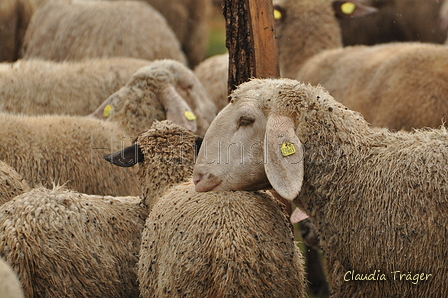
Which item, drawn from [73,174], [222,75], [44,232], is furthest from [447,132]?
[222,75]

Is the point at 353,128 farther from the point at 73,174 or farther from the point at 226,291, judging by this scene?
the point at 73,174

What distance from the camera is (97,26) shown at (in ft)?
21.8

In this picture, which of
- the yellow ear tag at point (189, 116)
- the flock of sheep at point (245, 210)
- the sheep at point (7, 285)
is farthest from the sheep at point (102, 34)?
the sheep at point (7, 285)

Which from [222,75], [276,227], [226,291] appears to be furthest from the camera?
[222,75]

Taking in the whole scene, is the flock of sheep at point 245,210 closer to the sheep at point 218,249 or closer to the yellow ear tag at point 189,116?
the sheep at point 218,249

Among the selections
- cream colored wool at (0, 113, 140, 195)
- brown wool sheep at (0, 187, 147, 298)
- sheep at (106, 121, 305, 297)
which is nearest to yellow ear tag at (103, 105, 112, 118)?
cream colored wool at (0, 113, 140, 195)

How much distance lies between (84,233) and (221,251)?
32.2 inches

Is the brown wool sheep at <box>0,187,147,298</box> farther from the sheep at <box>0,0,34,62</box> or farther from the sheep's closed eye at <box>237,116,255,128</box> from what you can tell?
the sheep at <box>0,0,34,62</box>

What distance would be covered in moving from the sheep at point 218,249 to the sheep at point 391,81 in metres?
1.81

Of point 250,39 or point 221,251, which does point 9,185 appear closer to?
point 221,251

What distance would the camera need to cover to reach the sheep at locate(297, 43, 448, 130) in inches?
187

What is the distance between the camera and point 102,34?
262 inches

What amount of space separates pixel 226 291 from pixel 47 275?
91 cm

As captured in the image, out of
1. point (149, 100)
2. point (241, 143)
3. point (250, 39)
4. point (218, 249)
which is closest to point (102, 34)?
point (149, 100)
